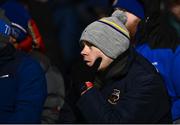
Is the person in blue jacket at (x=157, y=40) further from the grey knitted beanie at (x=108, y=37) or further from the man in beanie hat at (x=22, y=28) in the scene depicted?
the man in beanie hat at (x=22, y=28)

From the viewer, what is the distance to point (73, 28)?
740cm

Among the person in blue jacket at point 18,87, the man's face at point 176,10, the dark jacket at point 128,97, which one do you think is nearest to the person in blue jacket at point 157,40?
the man's face at point 176,10

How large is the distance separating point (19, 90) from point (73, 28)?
3.64 metres

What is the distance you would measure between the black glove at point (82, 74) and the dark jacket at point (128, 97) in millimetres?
85

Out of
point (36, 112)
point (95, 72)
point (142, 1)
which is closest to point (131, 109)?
point (95, 72)

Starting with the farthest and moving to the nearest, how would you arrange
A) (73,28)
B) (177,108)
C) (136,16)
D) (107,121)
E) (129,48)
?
(73,28) → (136,16) → (177,108) → (129,48) → (107,121)

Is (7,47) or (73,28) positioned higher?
(7,47)

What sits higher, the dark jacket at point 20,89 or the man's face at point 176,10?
the man's face at point 176,10

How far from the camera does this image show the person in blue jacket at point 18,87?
12.4 ft

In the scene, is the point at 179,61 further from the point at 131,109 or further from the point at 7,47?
the point at 7,47

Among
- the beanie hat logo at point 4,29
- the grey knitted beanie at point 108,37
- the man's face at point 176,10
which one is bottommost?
the man's face at point 176,10

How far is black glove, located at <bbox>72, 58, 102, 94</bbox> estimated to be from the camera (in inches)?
149

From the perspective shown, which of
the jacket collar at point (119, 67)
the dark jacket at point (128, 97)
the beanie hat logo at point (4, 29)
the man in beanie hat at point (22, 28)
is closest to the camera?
the dark jacket at point (128, 97)

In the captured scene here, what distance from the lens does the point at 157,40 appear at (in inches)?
168
